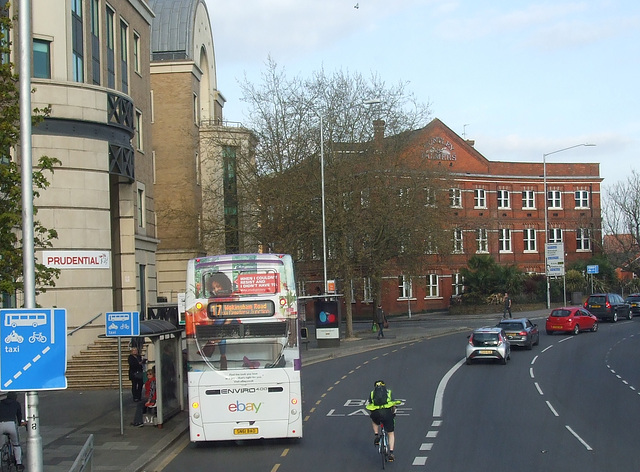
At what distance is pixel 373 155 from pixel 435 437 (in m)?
27.8

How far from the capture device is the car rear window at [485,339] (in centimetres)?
2959

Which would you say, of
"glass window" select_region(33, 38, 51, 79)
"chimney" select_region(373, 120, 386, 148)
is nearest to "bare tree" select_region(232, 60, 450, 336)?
"chimney" select_region(373, 120, 386, 148)

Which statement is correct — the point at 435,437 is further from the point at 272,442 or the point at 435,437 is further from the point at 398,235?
the point at 398,235

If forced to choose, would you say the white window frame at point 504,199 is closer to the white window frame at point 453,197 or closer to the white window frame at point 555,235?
the white window frame at point 555,235

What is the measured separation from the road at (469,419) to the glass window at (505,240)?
40.1 meters

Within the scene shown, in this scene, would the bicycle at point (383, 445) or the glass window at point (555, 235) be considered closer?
the bicycle at point (383, 445)

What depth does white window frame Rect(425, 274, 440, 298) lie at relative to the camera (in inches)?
2650

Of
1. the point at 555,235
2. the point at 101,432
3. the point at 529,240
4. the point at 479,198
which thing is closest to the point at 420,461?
the point at 101,432

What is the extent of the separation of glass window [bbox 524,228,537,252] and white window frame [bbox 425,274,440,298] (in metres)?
10.3

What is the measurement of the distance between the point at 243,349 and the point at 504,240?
59.1 metres

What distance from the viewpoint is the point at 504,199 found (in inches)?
2837

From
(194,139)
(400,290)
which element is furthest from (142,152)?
(400,290)

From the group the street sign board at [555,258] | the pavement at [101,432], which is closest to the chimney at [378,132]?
the street sign board at [555,258]

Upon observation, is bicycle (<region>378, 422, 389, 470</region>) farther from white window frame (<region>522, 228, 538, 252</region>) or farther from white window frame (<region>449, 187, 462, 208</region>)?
white window frame (<region>522, 228, 538, 252</region>)
